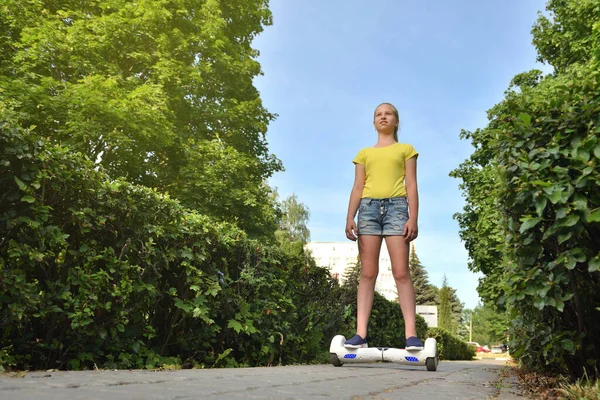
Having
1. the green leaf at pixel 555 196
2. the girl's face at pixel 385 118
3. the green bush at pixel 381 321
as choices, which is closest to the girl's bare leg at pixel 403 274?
the girl's face at pixel 385 118

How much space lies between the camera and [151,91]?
1557 centimetres

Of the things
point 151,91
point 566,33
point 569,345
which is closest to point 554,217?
point 569,345

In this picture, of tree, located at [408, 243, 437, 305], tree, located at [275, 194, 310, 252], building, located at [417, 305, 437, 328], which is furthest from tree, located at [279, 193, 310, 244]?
tree, located at [408, 243, 437, 305]

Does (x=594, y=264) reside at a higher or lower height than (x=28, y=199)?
lower

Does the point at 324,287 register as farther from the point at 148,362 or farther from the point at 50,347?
the point at 50,347

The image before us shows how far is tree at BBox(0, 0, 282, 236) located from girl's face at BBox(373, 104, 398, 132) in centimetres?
998

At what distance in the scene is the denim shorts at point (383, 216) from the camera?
4.93 m

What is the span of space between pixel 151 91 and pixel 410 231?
12704 millimetres

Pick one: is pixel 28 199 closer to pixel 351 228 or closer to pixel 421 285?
pixel 351 228

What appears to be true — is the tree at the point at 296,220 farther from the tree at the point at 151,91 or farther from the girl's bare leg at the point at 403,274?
the girl's bare leg at the point at 403,274

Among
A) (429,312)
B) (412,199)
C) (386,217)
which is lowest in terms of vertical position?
(386,217)

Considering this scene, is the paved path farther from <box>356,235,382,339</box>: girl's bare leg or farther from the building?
the building

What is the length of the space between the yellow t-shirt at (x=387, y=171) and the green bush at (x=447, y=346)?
14505 mm

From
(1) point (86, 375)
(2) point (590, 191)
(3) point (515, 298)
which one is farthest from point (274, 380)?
(2) point (590, 191)
